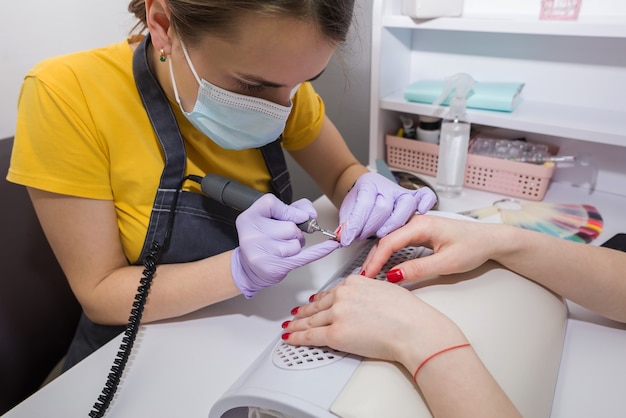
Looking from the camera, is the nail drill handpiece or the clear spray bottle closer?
the nail drill handpiece

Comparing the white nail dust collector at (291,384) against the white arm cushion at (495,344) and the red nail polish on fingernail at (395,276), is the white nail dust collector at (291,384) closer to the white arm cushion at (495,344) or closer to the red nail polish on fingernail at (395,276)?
the white arm cushion at (495,344)

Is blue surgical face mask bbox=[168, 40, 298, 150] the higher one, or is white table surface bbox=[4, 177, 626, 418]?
blue surgical face mask bbox=[168, 40, 298, 150]

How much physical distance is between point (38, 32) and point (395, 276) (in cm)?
113

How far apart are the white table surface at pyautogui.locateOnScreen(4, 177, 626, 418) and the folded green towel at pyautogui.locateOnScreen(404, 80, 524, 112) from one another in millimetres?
623

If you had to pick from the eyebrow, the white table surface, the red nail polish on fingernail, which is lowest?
the white table surface

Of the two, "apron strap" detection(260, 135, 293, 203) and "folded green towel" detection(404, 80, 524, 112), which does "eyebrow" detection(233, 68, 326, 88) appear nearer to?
"apron strap" detection(260, 135, 293, 203)

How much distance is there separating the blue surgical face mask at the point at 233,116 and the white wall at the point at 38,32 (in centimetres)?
63

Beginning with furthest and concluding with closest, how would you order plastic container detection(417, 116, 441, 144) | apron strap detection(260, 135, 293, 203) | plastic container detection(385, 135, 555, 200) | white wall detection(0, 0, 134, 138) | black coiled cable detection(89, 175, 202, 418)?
plastic container detection(417, 116, 441, 144), plastic container detection(385, 135, 555, 200), white wall detection(0, 0, 134, 138), apron strap detection(260, 135, 293, 203), black coiled cable detection(89, 175, 202, 418)

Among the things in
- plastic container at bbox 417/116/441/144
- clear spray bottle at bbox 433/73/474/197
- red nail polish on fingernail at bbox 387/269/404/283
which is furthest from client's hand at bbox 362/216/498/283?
plastic container at bbox 417/116/441/144

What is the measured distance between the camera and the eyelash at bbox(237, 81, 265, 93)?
77 cm

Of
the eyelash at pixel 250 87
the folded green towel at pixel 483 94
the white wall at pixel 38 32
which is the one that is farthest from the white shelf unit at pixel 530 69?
the white wall at pixel 38 32

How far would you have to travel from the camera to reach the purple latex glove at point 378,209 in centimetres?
85

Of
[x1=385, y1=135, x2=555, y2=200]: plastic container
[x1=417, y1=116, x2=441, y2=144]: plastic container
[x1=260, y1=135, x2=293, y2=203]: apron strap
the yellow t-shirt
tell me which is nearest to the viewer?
the yellow t-shirt

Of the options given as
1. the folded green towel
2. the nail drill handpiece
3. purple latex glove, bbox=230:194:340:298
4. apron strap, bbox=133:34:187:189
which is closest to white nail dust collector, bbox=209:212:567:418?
purple latex glove, bbox=230:194:340:298
